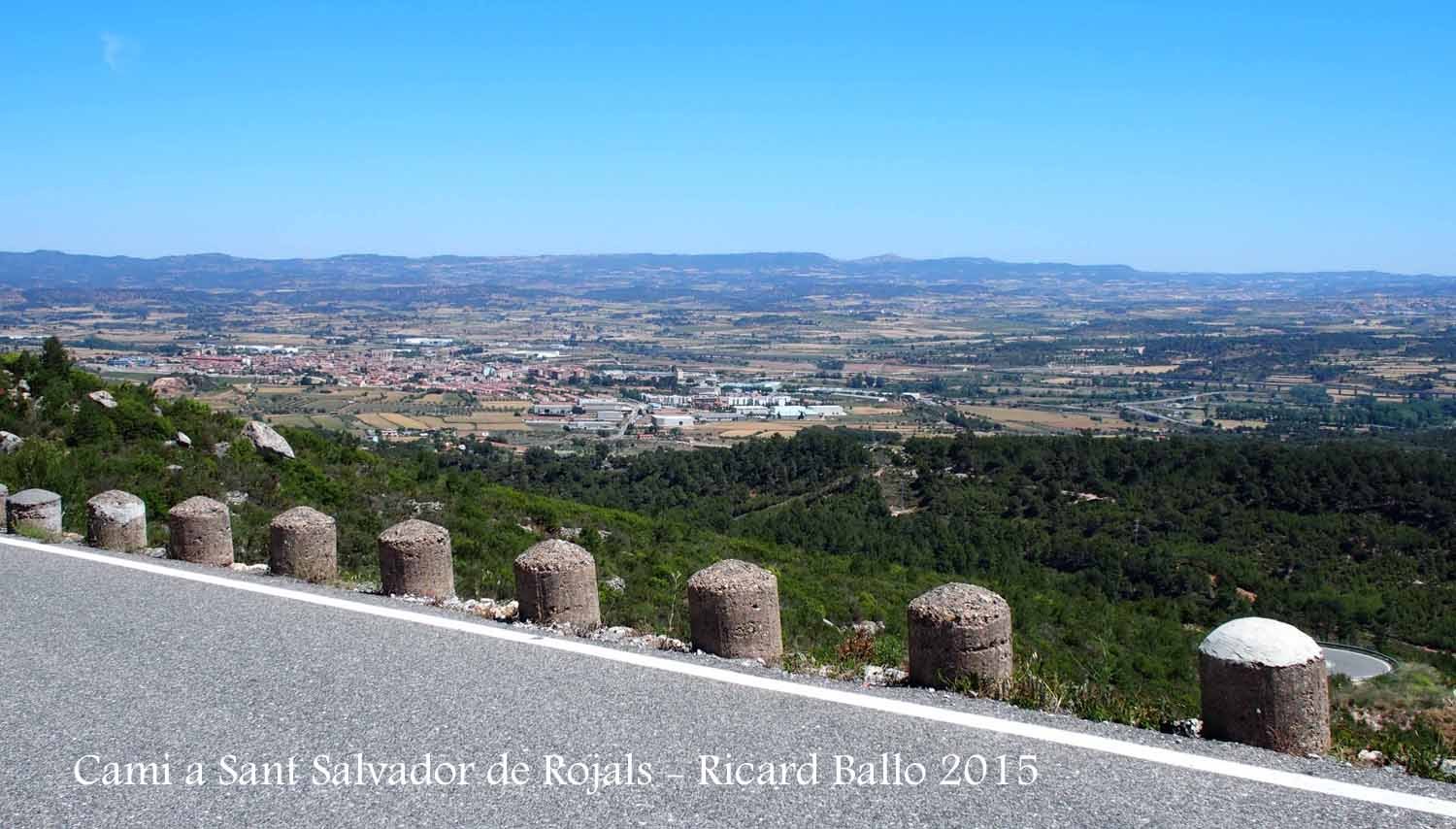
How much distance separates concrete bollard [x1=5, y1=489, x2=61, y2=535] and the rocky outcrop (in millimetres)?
7753

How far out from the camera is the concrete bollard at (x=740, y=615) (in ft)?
18.9

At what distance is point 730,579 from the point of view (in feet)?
19.1

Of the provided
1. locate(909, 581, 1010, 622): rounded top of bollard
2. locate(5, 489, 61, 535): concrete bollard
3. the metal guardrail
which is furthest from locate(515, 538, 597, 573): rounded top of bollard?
the metal guardrail

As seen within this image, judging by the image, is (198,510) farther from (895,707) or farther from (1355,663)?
(1355,663)

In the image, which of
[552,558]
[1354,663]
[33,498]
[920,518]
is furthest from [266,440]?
[1354,663]

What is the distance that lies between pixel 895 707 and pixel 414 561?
3545mm

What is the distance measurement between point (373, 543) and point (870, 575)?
8493mm

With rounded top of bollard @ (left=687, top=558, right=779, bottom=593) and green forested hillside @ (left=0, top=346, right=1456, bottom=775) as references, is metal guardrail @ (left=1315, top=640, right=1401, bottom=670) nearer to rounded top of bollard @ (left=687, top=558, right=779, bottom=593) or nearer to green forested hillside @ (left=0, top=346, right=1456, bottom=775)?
green forested hillside @ (left=0, top=346, right=1456, bottom=775)

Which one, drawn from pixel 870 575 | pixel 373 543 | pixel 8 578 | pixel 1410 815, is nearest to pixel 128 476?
pixel 373 543

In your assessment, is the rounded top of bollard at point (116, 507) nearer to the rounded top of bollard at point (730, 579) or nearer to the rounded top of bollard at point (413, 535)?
the rounded top of bollard at point (413, 535)

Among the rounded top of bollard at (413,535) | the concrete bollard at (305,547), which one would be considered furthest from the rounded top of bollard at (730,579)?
the concrete bollard at (305,547)

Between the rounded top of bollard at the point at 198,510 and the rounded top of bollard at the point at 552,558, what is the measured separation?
314 centimetres

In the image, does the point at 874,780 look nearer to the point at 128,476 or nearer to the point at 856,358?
the point at 128,476

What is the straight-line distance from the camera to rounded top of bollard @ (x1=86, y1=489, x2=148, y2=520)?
8609 mm
